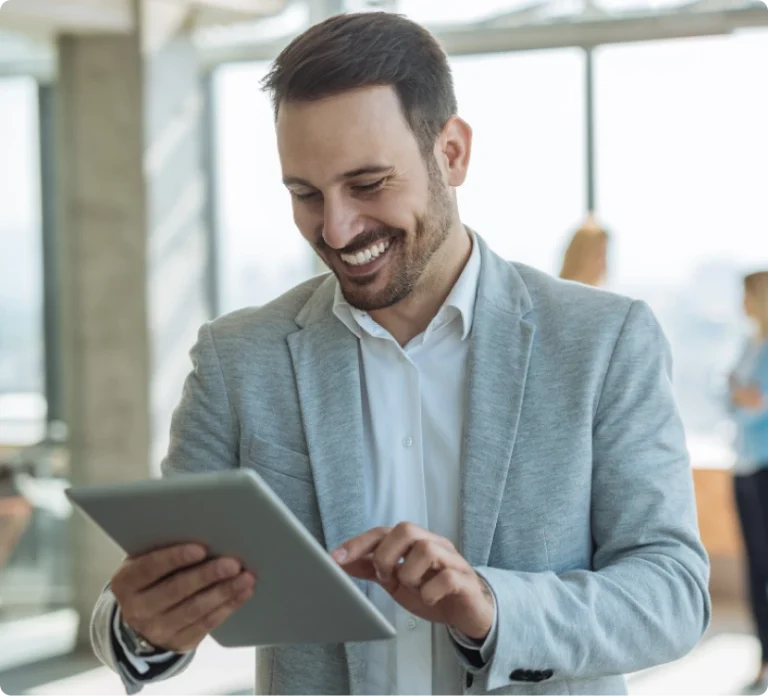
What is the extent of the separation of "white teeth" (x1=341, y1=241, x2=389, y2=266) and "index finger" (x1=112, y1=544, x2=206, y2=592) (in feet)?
1.59

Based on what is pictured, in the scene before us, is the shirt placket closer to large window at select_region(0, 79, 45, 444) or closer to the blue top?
the blue top

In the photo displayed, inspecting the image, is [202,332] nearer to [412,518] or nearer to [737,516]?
[412,518]

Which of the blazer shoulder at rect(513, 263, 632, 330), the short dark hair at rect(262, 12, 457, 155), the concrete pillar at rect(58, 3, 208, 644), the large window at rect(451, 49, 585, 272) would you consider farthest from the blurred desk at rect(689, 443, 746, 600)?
the short dark hair at rect(262, 12, 457, 155)

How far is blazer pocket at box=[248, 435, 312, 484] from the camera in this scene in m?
1.65

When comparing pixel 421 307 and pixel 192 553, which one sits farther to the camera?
pixel 421 307

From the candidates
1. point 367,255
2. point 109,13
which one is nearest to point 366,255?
point 367,255

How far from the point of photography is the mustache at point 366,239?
1.60 m

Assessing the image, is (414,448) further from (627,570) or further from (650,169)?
(650,169)

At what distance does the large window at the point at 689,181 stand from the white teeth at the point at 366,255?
174 inches

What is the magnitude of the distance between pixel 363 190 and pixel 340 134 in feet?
0.28

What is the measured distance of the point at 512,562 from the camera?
1565mm

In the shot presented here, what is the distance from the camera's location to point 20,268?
588 centimetres

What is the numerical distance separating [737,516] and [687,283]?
1.61 m

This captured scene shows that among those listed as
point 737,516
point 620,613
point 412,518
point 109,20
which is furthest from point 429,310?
point 109,20
